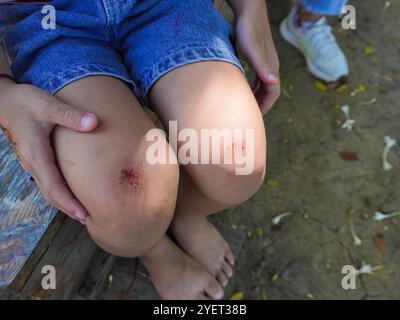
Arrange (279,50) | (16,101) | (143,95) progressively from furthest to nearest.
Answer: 1. (279,50)
2. (143,95)
3. (16,101)

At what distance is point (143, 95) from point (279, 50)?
116 centimetres

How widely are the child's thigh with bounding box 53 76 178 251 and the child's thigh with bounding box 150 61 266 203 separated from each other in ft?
0.24

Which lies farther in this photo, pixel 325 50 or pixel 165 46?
pixel 325 50

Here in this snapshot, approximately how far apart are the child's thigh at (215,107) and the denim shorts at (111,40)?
27 mm

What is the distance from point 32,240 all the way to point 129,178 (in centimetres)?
33

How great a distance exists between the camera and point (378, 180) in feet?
5.40

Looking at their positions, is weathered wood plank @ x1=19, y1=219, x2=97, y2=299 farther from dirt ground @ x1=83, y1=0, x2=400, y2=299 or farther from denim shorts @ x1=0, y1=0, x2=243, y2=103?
denim shorts @ x1=0, y1=0, x2=243, y2=103

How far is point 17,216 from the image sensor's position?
0.98 metres

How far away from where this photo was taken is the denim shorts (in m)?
0.88

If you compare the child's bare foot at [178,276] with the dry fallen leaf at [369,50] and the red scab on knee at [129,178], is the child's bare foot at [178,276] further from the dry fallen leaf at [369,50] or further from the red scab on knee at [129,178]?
the dry fallen leaf at [369,50]

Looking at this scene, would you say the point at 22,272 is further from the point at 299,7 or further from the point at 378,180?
the point at 299,7
